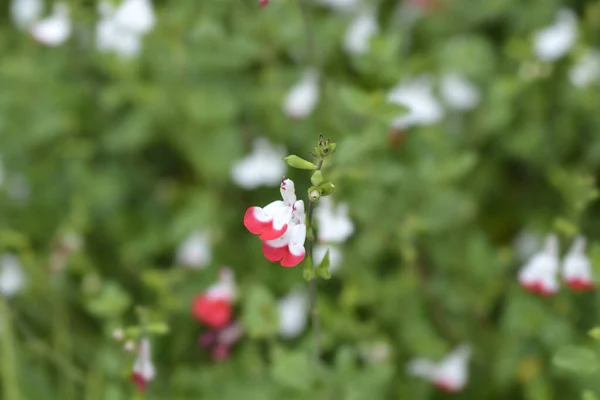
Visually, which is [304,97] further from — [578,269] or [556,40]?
[578,269]

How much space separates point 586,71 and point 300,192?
1038mm

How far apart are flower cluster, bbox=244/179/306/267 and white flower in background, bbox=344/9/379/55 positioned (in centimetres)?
128

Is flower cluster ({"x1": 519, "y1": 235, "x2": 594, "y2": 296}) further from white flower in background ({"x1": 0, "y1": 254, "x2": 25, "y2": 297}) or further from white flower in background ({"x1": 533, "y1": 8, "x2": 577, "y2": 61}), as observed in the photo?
white flower in background ({"x1": 0, "y1": 254, "x2": 25, "y2": 297})

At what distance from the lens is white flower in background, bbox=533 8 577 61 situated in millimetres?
2254

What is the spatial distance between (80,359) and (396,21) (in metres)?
1.74

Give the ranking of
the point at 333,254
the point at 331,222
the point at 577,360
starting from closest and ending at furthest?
the point at 577,360 → the point at 331,222 → the point at 333,254

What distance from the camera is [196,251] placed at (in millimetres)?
2359

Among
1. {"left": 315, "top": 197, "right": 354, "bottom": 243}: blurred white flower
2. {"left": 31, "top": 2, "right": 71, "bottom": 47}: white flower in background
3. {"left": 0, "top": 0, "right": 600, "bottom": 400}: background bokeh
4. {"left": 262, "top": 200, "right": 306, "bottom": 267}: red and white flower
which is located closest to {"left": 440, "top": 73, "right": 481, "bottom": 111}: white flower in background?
{"left": 0, "top": 0, "right": 600, "bottom": 400}: background bokeh

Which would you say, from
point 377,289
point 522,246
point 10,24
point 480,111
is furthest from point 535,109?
point 10,24

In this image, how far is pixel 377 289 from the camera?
2096 millimetres

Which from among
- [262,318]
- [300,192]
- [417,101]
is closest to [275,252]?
[262,318]

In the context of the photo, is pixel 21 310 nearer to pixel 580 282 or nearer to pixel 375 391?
pixel 375 391

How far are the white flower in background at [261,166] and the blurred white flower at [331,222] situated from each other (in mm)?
533

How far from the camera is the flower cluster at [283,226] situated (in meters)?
1.18
